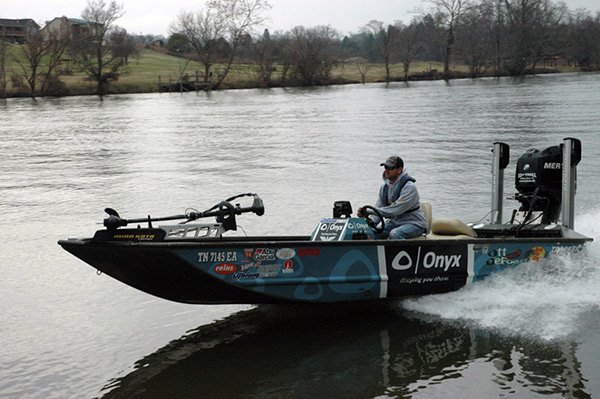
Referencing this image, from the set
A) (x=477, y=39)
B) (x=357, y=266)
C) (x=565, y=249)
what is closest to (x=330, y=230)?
(x=357, y=266)

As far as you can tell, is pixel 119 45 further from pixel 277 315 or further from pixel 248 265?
pixel 248 265

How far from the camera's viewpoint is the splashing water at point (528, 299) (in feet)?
31.7

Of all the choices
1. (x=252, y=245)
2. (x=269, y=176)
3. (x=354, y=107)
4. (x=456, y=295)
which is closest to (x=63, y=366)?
(x=252, y=245)

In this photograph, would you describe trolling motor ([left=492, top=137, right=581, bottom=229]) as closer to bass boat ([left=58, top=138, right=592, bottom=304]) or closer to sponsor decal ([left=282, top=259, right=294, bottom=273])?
bass boat ([left=58, top=138, right=592, bottom=304])

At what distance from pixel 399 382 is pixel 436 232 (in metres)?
2.50

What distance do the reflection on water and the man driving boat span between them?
1.01 meters

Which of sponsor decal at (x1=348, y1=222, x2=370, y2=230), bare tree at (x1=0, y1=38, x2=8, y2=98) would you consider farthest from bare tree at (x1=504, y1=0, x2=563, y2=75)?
→ sponsor decal at (x1=348, y1=222, x2=370, y2=230)

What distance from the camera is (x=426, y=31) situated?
109938 millimetres

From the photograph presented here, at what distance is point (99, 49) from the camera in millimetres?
77938

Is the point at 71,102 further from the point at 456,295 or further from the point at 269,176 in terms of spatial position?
the point at 456,295

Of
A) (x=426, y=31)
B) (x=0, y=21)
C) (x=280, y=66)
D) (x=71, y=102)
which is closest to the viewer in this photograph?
(x=71, y=102)

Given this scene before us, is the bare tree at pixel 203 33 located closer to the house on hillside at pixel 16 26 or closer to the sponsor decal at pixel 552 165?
the house on hillside at pixel 16 26

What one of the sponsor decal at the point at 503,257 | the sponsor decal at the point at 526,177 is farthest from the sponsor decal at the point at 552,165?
the sponsor decal at the point at 503,257

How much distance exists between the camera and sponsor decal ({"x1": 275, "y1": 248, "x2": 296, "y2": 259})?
9047 mm
